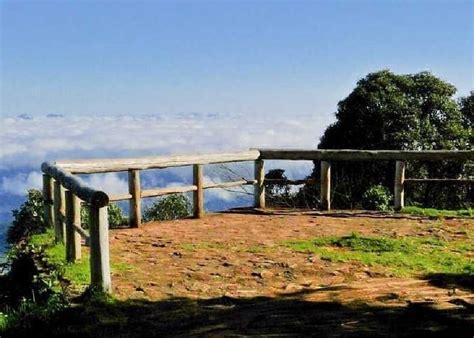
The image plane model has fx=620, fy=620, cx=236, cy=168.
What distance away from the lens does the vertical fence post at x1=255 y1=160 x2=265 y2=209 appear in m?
12.9

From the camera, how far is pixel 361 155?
1240 centimetres

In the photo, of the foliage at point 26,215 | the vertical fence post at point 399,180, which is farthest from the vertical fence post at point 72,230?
the foliage at point 26,215

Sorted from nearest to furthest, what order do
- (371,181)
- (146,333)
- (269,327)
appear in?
(269,327) < (146,333) < (371,181)

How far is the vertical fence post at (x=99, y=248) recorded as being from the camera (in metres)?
6.39

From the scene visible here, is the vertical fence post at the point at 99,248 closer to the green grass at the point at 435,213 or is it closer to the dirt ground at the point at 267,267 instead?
the dirt ground at the point at 267,267

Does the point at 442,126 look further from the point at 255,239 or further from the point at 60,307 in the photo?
the point at 60,307

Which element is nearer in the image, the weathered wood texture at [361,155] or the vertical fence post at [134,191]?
the vertical fence post at [134,191]

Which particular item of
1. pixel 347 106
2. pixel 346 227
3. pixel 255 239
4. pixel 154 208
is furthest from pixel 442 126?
pixel 255 239

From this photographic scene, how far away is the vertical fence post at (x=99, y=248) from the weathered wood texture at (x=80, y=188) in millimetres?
83

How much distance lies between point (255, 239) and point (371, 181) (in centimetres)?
1219

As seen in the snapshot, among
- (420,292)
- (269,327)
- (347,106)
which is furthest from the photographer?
(347,106)

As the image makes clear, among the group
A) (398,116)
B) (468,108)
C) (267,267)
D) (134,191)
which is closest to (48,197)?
(134,191)

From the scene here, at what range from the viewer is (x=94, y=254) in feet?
21.1

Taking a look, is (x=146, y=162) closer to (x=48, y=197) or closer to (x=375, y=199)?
(x=48, y=197)
